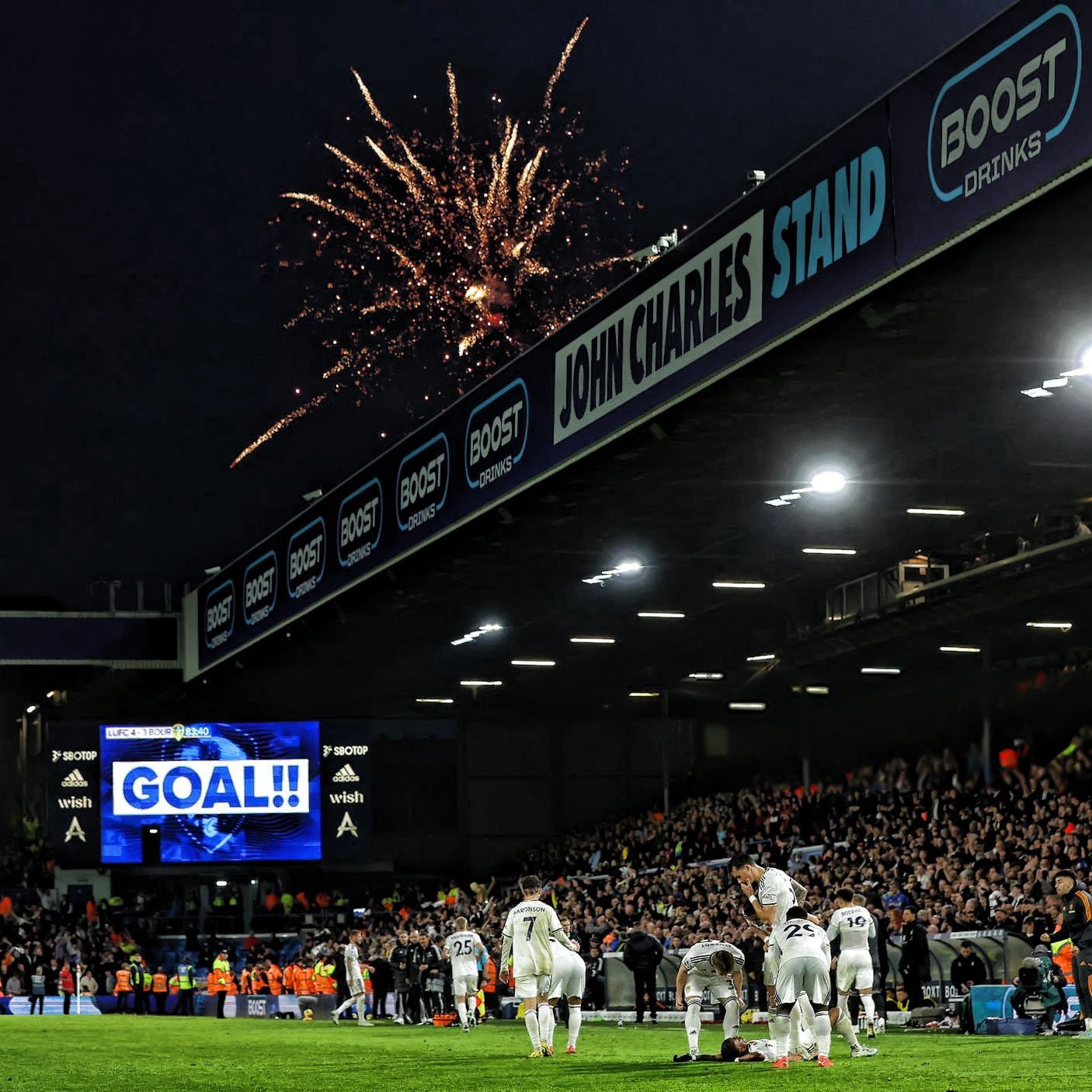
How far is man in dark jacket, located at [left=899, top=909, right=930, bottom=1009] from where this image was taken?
27.5 m

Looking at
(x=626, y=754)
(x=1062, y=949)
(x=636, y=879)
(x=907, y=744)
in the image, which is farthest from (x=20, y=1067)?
(x=626, y=754)

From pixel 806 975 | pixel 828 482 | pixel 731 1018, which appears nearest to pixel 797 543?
pixel 828 482

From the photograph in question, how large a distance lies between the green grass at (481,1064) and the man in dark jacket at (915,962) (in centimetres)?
235

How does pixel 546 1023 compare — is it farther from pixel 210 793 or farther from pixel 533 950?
pixel 210 793

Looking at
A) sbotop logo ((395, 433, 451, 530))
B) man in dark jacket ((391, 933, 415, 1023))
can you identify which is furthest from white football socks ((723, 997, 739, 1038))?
man in dark jacket ((391, 933, 415, 1023))

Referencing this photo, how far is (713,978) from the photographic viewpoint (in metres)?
20.3

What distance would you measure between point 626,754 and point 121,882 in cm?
1422

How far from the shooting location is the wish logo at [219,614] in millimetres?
38875

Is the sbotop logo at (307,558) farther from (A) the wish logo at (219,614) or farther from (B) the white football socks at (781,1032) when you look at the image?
(B) the white football socks at (781,1032)

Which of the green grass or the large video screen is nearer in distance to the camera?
the green grass

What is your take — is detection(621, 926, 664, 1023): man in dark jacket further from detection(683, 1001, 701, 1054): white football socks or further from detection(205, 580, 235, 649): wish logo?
detection(205, 580, 235, 649): wish logo

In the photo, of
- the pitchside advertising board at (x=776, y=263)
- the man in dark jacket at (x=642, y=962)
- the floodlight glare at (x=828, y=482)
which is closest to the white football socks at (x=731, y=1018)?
the pitchside advertising board at (x=776, y=263)

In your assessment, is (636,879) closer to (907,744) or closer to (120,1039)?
(907,744)

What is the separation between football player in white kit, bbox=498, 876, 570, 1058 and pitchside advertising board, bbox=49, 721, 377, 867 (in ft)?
72.8
